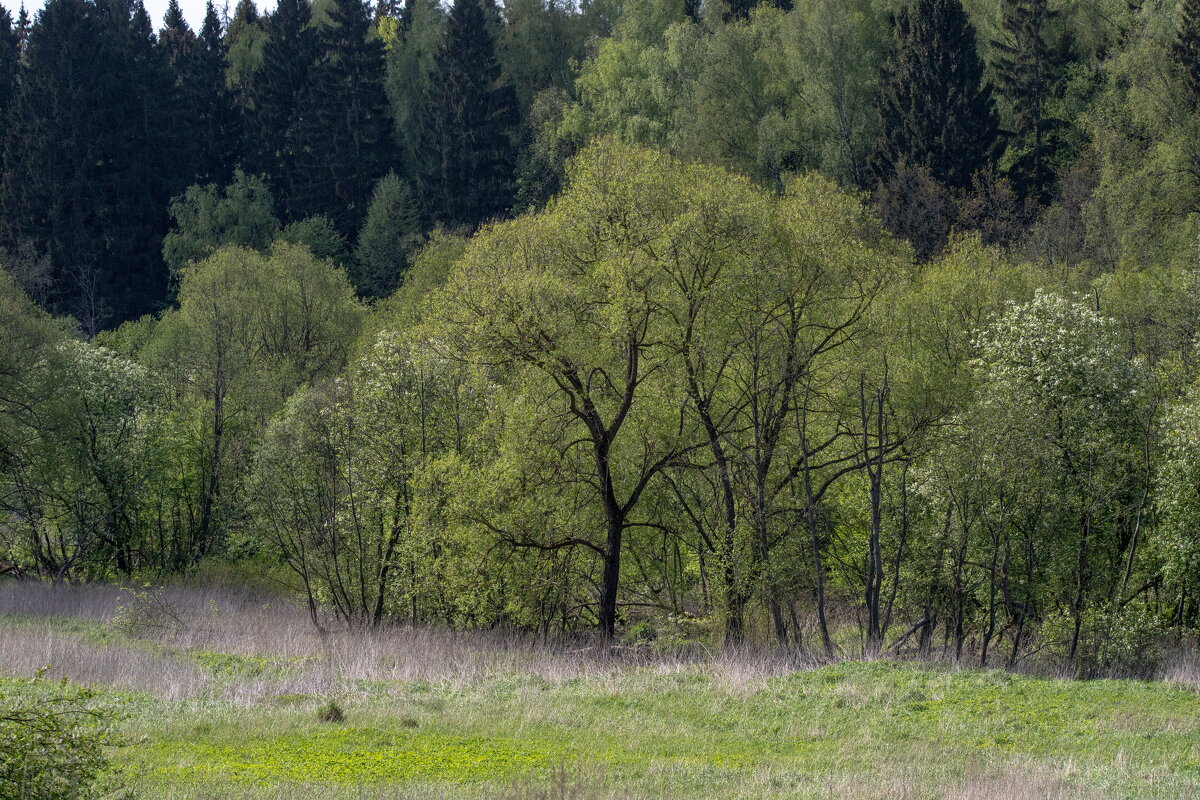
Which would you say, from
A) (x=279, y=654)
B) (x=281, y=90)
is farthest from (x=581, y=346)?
(x=281, y=90)

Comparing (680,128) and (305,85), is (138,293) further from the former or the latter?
(680,128)

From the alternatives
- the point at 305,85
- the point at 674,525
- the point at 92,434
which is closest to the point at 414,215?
the point at 305,85

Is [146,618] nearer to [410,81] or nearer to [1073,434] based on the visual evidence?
[1073,434]

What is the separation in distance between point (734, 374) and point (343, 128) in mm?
57338

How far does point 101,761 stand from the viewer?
28.2 ft

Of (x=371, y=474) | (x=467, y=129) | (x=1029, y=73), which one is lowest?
(x=371, y=474)

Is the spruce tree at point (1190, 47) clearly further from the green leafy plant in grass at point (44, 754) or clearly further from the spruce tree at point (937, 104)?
the green leafy plant in grass at point (44, 754)

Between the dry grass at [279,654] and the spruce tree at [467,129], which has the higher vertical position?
the spruce tree at [467,129]

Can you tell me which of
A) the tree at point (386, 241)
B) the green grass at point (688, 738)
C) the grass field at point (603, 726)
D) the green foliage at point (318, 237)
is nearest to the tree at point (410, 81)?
the tree at point (386, 241)

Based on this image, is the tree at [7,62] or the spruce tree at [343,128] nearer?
the tree at [7,62]

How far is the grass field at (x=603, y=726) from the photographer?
11008 millimetres

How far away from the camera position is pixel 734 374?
24.9 metres

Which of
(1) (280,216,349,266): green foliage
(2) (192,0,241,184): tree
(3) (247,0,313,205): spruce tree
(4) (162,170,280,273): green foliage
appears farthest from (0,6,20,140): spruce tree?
(1) (280,216,349,266): green foliage

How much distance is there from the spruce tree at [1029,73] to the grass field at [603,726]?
143 ft
